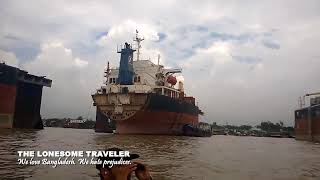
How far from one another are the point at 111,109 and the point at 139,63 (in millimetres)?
9609

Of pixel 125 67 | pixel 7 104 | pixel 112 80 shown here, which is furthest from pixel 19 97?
pixel 125 67

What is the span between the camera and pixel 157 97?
126 ft

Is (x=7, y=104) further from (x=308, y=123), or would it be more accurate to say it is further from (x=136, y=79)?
(x=308, y=123)

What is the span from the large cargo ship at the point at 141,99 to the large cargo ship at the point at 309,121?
1721cm

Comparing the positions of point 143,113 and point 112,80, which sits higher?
point 112,80

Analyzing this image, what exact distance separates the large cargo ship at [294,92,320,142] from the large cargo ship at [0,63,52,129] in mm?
37075

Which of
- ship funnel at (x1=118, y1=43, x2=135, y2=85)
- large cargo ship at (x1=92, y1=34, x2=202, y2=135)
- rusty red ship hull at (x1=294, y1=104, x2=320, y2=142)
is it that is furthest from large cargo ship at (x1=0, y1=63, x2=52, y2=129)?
rusty red ship hull at (x1=294, y1=104, x2=320, y2=142)

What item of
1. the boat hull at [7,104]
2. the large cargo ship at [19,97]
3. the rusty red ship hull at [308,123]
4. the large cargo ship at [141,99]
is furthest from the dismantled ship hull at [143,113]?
the rusty red ship hull at [308,123]

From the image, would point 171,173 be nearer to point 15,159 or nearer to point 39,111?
point 15,159

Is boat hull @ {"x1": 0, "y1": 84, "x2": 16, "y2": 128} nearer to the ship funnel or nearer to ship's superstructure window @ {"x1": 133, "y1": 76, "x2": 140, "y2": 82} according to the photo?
the ship funnel

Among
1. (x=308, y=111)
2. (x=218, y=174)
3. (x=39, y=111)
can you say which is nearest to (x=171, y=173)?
(x=218, y=174)

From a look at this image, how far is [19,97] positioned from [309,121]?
132ft

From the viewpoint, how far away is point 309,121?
50.8 meters

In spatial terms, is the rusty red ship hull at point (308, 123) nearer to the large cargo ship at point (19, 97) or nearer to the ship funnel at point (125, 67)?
the ship funnel at point (125, 67)
